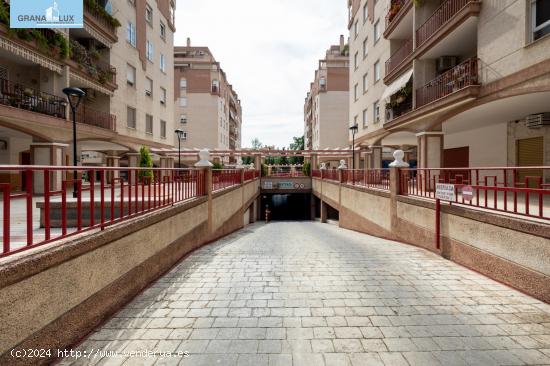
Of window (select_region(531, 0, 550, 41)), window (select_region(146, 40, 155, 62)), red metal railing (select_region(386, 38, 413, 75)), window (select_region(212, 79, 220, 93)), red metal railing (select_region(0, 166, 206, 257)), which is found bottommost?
red metal railing (select_region(0, 166, 206, 257))

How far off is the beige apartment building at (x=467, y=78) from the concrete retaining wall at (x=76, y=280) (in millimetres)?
9783

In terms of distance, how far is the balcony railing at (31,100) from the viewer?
11.4 m

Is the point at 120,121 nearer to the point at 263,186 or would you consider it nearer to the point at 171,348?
the point at 263,186

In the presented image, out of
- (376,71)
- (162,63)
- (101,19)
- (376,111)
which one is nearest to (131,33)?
(101,19)

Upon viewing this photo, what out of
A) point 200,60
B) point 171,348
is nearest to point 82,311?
point 171,348

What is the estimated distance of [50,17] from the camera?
44.2 feet

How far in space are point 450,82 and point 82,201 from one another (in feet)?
40.5

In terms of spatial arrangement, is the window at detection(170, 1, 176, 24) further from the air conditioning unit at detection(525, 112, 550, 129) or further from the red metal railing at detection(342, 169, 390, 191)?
the air conditioning unit at detection(525, 112, 550, 129)

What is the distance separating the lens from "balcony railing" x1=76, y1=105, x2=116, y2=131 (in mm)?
15706

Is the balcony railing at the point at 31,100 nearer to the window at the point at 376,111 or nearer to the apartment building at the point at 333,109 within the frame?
the window at the point at 376,111

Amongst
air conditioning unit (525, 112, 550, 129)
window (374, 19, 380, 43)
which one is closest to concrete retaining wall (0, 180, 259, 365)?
air conditioning unit (525, 112, 550, 129)

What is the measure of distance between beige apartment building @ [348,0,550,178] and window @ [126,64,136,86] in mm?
16969

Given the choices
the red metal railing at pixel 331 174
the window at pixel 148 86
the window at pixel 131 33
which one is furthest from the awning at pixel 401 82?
the window at pixel 148 86

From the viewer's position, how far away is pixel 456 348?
10.5 ft
